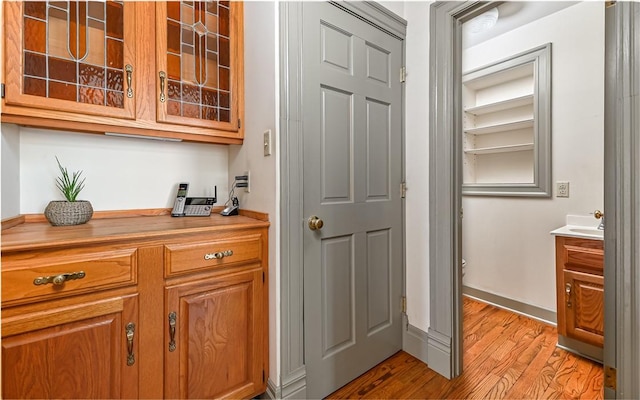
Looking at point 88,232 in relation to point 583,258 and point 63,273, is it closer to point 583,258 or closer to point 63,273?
point 63,273

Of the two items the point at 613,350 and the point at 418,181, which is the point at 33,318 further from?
the point at 613,350

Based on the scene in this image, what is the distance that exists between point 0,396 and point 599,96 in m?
3.49

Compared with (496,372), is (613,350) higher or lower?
higher

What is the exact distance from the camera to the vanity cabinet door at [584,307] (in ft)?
5.75

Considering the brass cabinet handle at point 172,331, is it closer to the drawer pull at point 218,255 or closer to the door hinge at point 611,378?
the drawer pull at point 218,255

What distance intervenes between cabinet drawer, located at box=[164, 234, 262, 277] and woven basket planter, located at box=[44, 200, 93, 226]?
493 mm

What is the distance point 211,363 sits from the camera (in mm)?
1253

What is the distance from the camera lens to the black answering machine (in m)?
1.58

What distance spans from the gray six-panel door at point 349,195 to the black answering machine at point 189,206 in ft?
1.97

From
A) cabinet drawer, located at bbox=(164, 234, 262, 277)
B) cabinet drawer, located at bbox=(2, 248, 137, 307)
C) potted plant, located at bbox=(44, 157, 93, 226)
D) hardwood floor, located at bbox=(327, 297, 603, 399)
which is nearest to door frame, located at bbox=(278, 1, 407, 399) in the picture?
cabinet drawer, located at bbox=(164, 234, 262, 277)

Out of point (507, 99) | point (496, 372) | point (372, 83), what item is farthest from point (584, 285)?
point (372, 83)

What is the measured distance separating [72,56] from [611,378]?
259 centimetres

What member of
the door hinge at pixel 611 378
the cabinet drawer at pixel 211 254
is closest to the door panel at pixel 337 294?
the cabinet drawer at pixel 211 254

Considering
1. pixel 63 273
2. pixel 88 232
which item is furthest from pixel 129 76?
pixel 63 273
